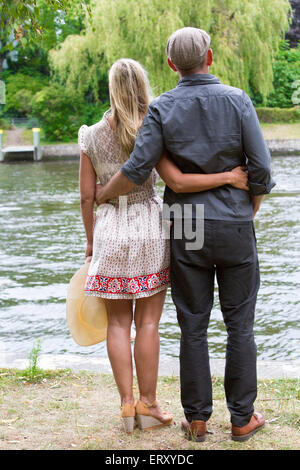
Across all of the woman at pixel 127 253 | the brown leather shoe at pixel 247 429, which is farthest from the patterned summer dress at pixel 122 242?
the brown leather shoe at pixel 247 429

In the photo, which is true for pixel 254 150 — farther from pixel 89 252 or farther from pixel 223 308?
pixel 89 252

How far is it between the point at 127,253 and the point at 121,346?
450mm

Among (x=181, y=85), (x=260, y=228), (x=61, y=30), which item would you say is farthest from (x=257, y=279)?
(x=61, y=30)

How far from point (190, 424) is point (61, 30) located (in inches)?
1402

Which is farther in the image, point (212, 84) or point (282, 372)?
point (282, 372)

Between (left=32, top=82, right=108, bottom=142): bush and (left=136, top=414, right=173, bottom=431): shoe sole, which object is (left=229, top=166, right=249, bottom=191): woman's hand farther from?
(left=32, top=82, right=108, bottom=142): bush

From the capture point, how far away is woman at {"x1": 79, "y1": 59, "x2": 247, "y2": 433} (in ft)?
10.6

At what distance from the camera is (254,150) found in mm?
2979

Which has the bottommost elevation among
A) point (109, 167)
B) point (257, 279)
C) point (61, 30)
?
point (61, 30)

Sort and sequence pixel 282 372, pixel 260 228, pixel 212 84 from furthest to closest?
pixel 260 228 → pixel 282 372 → pixel 212 84

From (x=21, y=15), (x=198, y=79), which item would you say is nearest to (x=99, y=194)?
(x=198, y=79)

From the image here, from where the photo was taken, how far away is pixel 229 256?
3051mm

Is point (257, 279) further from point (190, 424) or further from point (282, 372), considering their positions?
point (282, 372)

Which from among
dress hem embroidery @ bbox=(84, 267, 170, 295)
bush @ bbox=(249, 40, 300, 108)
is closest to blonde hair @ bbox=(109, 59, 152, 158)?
dress hem embroidery @ bbox=(84, 267, 170, 295)
